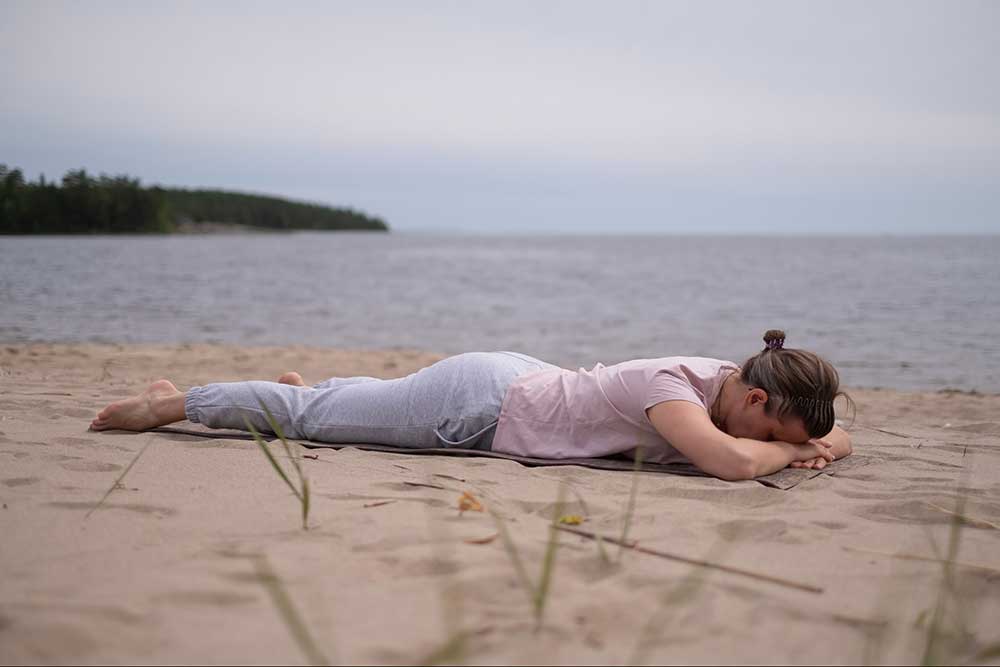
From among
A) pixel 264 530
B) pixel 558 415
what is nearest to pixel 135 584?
pixel 264 530

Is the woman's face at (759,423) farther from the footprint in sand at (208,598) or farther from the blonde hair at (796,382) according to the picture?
the footprint in sand at (208,598)

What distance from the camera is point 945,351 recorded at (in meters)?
10.5

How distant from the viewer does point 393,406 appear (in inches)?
137

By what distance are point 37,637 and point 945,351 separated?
11226 mm

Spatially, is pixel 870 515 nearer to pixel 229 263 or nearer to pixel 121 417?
pixel 121 417

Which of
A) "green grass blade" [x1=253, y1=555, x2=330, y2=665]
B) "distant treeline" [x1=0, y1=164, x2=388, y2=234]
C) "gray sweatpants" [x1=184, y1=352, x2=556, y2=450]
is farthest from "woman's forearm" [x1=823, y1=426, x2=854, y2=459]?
"distant treeline" [x1=0, y1=164, x2=388, y2=234]

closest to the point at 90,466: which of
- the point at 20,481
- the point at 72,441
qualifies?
the point at 20,481

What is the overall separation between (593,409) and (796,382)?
799mm

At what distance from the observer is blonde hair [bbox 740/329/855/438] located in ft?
9.73

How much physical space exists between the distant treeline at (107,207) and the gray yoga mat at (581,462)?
79.1 feet

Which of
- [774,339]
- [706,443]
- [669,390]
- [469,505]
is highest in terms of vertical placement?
[774,339]

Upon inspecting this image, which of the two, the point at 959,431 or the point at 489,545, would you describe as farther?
the point at 959,431

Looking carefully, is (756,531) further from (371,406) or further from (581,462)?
(371,406)

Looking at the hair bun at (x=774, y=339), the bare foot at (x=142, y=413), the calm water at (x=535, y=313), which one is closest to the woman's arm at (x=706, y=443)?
the hair bun at (x=774, y=339)
